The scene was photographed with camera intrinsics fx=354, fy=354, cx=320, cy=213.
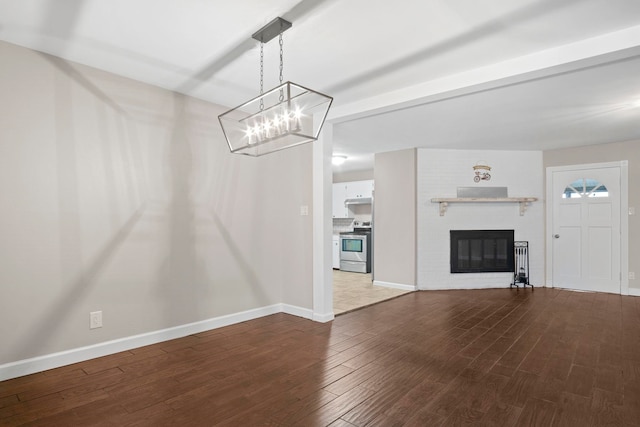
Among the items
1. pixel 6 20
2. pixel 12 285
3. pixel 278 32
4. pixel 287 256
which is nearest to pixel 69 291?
pixel 12 285

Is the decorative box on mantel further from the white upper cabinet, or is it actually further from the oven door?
the white upper cabinet

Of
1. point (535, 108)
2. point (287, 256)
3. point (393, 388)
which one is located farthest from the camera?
point (287, 256)

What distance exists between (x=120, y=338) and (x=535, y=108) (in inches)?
189

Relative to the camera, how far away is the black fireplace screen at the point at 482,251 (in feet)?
19.9

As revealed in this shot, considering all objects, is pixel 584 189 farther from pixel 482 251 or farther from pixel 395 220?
pixel 395 220

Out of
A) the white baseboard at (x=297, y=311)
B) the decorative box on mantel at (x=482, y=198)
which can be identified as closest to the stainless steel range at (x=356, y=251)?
the decorative box on mantel at (x=482, y=198)

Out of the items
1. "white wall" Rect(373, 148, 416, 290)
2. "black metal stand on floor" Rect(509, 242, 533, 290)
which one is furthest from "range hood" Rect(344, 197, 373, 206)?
"black metal stand on floor" Rect(509, 242, 533, 290)

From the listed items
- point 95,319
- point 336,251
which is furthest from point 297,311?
point 336,251

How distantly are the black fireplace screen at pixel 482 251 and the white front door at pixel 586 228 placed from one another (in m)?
0.77

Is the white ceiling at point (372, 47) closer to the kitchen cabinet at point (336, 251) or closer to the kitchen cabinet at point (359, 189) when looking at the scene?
the kitchen cabinet at point (359, 189)

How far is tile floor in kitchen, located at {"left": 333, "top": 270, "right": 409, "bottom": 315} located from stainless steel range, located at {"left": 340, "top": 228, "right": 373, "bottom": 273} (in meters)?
0.59

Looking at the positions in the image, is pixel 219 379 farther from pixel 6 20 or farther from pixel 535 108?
pixel 535 108

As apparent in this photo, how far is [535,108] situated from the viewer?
157 inches

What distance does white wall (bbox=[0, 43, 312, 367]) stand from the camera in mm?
2590
